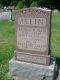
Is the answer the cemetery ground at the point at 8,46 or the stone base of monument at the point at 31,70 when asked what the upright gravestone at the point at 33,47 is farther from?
the cemetery ground at the point at 8,46

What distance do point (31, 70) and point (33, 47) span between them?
1.97 feet

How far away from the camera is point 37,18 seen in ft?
17.9

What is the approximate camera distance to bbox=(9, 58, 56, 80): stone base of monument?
545cm

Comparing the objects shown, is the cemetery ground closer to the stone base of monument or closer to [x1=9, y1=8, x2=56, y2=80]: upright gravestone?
the stone base of monument

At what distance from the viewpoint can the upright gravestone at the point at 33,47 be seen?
17.9 feet

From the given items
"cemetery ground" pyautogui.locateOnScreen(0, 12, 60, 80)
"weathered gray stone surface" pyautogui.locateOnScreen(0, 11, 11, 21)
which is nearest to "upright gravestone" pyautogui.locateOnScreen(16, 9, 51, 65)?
"cemetery ground" pyautogui.locateOnScreen(0, 12, 60, 80)

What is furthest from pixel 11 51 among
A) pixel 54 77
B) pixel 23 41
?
pixel 54 77

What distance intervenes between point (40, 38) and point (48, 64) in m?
0.70

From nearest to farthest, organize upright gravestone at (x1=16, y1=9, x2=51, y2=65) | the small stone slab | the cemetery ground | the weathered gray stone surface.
→ upright gravestone at (x1=16, y1=9, x2=51, y2=65) → the small stone slab → the cemetery ground → the weathered gray stone surface

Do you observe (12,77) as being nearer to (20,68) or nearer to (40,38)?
(20,68)

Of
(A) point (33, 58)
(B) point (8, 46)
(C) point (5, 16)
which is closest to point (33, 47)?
(A) point (33, 58)

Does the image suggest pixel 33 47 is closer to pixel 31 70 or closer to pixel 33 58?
pixel 33 58

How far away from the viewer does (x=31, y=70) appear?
18.3 ft

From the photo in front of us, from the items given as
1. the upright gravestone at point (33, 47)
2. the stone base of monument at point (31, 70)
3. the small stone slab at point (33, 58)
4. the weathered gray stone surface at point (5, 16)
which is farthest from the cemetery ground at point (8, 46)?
the weathered gray stone surface at point (5, 16)
